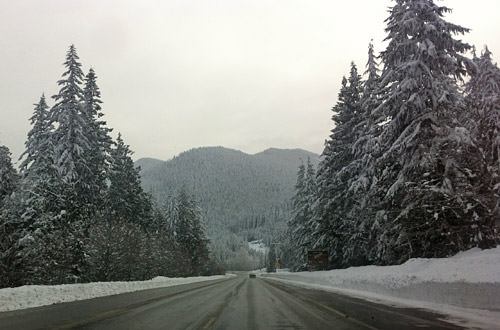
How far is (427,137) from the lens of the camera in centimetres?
2034

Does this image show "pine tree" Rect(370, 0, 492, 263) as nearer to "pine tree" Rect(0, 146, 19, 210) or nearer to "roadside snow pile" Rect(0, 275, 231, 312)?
"roadside snow pile" Rect(0, 275, 231, 312)

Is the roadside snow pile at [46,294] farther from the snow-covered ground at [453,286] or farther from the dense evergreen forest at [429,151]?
the dense evergreen forest at [429,151]

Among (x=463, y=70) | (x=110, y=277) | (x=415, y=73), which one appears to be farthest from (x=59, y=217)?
(x=463, y=70)

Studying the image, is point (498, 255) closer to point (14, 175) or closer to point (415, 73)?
point (415, 73)

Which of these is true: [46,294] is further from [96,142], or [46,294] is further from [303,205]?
[303,205]

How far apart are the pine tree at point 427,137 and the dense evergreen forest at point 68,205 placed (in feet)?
73.8

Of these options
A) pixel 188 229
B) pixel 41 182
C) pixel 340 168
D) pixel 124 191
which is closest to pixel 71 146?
pixel 41 182

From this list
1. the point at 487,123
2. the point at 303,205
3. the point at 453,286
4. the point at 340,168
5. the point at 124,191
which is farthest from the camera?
the point at 303,205

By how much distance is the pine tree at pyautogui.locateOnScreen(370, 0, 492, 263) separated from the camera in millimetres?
19344

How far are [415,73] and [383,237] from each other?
9742 mm

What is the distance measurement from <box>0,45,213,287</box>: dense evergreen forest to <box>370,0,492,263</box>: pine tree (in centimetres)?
2248

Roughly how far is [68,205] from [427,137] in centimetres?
2585

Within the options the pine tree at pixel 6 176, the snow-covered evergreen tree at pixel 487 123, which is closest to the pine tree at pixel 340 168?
the snow-covered evergreen tree at pixel 487 123

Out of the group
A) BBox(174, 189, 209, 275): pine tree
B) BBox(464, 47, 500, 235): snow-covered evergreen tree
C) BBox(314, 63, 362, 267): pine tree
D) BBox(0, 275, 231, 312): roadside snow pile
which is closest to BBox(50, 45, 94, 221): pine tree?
BBox(0, 275, 231, 312): roadside snow pile
